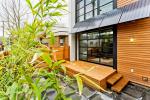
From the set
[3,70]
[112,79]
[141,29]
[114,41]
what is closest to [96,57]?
[114,41]

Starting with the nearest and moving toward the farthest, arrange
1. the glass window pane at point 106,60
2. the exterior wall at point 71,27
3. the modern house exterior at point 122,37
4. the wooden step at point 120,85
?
the wooden step at point 120,85, the modern house exterior at point 122,37, the glass window pane at point 106,60, the exterior wall at point 71,27

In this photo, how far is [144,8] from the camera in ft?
18.4

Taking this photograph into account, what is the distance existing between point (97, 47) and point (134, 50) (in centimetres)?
289

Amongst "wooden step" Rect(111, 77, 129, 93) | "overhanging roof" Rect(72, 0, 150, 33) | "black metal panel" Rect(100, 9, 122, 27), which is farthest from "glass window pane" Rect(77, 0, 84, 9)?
"wooden step" Rect(111, 77, 129, 93)

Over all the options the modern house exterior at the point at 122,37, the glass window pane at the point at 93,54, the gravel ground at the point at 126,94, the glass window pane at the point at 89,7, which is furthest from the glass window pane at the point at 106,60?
the glass window pane at the point at 89,7

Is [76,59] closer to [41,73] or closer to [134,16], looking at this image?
[134,16]

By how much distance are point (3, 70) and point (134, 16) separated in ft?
18.9

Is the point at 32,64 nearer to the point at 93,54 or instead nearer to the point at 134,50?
the point at 134,50

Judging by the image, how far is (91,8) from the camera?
9.85m

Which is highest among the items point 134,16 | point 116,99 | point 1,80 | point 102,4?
point 102,4

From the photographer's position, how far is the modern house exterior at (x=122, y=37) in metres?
6.01

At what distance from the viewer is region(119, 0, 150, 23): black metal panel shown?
5.46 metres

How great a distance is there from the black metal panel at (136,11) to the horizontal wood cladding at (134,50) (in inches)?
21.0

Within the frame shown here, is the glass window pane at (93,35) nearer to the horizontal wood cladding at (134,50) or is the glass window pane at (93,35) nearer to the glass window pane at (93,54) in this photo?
the glass window pane at (93,54)
